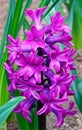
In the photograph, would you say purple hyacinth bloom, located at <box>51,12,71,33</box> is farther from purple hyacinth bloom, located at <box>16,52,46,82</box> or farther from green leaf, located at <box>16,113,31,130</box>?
green leaf, located at <box>16,113,31,130</box>

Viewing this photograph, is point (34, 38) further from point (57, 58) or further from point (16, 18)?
point (16, 18)

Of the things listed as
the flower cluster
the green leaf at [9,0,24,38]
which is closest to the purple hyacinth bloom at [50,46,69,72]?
the flower cluster

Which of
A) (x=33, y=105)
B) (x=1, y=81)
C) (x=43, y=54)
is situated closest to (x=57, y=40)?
(x=43, y=54)

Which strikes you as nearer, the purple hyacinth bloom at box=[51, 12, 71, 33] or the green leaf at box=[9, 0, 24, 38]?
the purple hyacinth bloom at box=[51, 12, 71, 33]

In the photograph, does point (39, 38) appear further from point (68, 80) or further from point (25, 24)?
point (25, 24)

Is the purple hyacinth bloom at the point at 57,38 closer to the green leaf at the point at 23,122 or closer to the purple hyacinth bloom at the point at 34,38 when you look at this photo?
the purple hyacinth bloom at the point at 34,38

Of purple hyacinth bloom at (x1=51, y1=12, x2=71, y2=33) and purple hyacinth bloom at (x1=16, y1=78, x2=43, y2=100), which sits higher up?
purple hyacinth bloom at (x1=51, y1=12, x2=71, y2=33)

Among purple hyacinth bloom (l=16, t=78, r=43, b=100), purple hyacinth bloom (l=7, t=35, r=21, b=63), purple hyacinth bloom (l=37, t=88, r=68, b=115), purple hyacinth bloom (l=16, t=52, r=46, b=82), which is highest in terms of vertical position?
purple hyacinth bloom (l=7, t=35, r=21, b=63)

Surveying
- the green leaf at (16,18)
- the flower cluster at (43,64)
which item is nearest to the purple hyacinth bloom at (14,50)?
the flower cluster at (43,64)

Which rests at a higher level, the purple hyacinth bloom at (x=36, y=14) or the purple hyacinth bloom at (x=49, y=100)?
the purple hyacinth bloom at (x=36, y=14)
